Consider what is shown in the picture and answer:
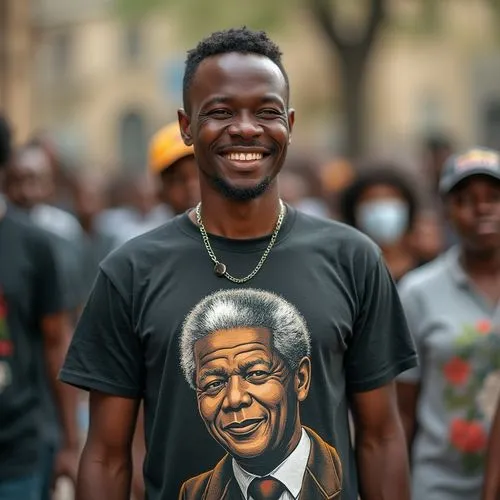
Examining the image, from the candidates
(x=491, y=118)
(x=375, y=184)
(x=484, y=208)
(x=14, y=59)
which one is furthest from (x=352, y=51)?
(x=491, y=118)

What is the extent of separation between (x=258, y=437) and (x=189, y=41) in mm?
26670

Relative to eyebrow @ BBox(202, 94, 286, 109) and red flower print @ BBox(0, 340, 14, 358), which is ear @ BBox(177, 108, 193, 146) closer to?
eyebrow @ BBox(202, 94, 286, 109)

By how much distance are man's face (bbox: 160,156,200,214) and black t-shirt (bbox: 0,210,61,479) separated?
0.69 meters

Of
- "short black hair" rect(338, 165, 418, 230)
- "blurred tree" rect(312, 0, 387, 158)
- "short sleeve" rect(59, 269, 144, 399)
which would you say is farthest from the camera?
"blurred tree" rect(312, 0, 387, 158)

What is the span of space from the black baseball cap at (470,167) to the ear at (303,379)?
85.8 inches

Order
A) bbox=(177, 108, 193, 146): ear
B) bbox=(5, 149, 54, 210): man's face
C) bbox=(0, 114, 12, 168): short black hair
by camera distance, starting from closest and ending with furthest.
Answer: bbox=(177, 108, 193, 146): ear → bbox=(0, 114, 12, 168): short black hair → bbox=(5, 149, 54, 210): man's face

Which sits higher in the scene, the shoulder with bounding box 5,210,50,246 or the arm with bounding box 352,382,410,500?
the shoulder with bounding box 5,210,50,246

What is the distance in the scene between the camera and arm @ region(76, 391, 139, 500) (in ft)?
14.8

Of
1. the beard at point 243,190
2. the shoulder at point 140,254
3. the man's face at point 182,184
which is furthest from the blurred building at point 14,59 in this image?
the beard at point 243,190

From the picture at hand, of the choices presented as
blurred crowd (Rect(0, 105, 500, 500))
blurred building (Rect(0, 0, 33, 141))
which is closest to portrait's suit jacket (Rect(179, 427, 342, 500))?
blurred crowd (Rect(0, 105, 500, 500))

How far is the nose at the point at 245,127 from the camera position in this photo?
4391 millimetres

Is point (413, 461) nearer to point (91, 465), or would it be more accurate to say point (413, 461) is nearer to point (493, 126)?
point (91, 465)

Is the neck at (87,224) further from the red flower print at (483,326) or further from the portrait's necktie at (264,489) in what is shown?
the portrait's necktie at (264,489)

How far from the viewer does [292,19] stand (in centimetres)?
3167
